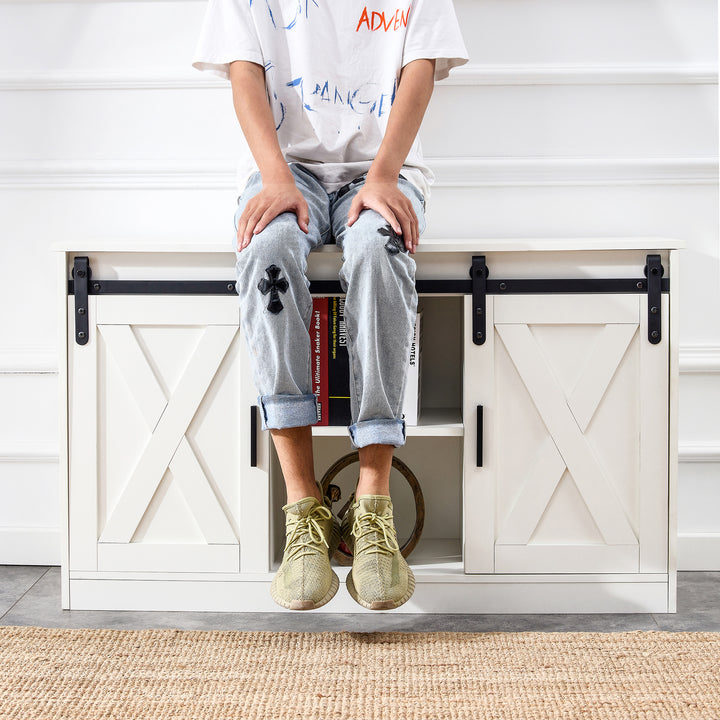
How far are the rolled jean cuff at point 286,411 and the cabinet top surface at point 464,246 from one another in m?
0.28

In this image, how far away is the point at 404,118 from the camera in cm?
135

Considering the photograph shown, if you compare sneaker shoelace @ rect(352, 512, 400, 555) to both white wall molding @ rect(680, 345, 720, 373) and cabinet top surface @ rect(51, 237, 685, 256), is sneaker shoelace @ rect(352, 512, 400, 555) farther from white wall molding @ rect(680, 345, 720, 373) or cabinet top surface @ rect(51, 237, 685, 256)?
white wall molding @ rect(680, 345, 720, 373)

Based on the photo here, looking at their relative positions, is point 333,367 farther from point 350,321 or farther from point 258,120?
point 258,120

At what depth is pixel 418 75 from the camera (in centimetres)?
139

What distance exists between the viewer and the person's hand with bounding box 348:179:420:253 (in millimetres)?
1236

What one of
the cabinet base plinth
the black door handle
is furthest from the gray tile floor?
the black door handle

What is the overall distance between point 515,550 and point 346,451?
447 millimetres

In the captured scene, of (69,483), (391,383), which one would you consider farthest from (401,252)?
(69,483)

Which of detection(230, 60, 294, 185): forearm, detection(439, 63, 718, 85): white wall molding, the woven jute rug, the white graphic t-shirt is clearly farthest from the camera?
detection(439, 63, 718, 85): white wall molding

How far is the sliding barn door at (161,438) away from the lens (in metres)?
1.39

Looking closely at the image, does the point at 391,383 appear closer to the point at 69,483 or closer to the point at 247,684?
the point at 247,684

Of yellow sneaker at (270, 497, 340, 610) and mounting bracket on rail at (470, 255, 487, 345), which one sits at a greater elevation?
mounting bracket on rail at (470, 255, 487, 345)

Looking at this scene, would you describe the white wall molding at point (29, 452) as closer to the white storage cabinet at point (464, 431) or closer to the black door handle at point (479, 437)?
the white storage cabinet at point (464, 431)

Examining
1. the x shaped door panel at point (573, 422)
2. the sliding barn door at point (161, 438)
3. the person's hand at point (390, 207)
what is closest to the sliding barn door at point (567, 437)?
the x shaped door panel at point (573, 422)
